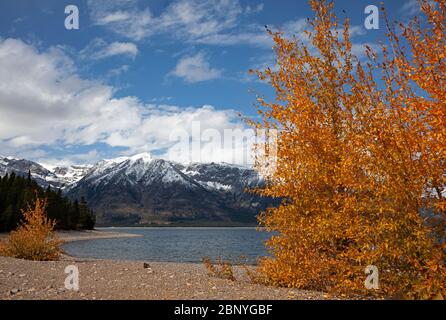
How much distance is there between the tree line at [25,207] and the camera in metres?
95.7

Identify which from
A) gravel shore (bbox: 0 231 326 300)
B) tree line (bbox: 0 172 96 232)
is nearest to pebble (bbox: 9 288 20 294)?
gravel shore (bbox: 0 231 326 300)

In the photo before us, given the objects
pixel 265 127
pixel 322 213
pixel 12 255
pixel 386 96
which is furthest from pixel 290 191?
pixel 12 255

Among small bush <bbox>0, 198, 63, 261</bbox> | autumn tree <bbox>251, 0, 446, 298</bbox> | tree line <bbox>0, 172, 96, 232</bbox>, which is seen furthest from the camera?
tree line <bbox>0, 172, 96, 232</bbox>

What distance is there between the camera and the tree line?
95719 millimetres

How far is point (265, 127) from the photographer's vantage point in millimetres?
15508

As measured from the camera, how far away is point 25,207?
9619 cm

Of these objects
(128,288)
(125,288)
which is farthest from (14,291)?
(128,288)

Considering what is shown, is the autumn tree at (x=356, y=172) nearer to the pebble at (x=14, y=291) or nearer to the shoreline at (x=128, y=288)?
the shoreline at (x=128, y=288)

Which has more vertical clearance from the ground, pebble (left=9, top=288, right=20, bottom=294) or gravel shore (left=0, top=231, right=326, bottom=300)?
pebble (left=9, top=288, right=20, bottom=294)

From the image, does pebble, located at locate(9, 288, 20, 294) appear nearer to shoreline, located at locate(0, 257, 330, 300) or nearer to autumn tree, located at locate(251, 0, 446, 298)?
shoreline, located at locate(0, 257, 330, 300)

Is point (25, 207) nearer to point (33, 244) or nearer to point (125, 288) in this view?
point (33, 244)

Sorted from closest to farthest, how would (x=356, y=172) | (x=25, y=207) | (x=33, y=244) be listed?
(x=356, y=172) → (x=33, y=244) → (x=25, y=207)
